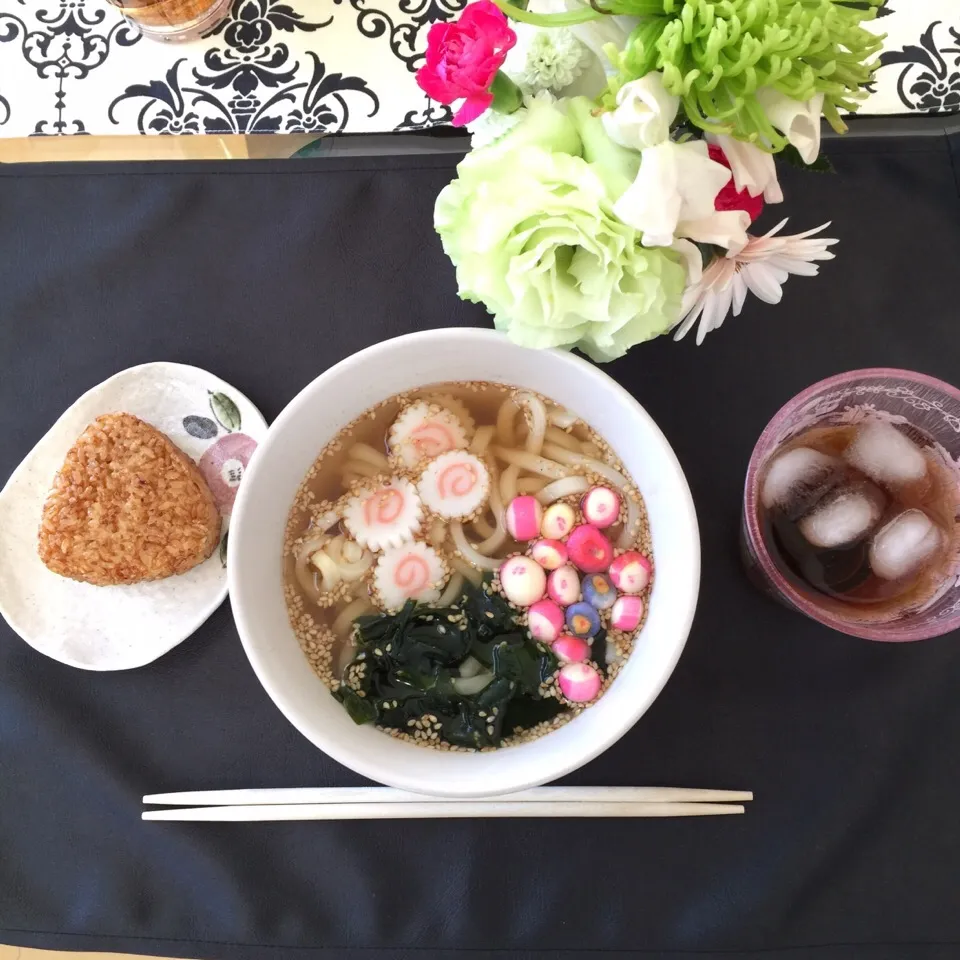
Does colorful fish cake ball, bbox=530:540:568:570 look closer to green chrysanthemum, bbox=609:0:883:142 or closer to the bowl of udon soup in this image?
the bowl of udon soup

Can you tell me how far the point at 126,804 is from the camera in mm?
790

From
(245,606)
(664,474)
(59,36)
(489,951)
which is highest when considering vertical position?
(59,36)

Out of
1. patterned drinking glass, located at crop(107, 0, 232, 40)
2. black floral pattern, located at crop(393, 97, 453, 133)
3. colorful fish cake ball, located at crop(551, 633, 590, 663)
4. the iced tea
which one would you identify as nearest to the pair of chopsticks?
colorful fish cake ball, located at crop(551, 633, 590, 663)

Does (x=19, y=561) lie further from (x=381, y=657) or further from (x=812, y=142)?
(x=812, y=142)

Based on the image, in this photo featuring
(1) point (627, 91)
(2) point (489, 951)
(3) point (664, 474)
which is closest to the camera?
(1) point (627, 91)

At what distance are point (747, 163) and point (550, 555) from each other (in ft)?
1.34

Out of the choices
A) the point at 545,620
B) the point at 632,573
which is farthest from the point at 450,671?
the point at 632,573

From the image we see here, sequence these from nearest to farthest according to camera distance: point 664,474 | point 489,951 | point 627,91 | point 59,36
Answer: point 627,91, point 664,474, point 489,951, point 59,36

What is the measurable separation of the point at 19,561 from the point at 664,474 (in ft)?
Result: 2.23

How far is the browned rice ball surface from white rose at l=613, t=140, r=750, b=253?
51 centimetres

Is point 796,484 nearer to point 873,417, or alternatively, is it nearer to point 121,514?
point 873,417

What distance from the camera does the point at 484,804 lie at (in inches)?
29.5

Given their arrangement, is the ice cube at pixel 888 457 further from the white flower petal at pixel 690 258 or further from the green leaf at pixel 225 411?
the green leaf at pixel 225 411

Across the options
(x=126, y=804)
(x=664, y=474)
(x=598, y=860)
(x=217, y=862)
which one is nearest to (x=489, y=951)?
(x=598, y=860)
